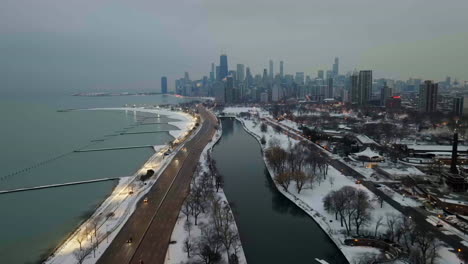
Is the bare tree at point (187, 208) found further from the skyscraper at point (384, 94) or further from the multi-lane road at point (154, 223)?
the skyscraper at point (384, 94)

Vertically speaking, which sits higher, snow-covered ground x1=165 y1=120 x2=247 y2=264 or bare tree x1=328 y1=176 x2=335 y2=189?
bare tree x1=328 y1=176 x2=335 y2=189

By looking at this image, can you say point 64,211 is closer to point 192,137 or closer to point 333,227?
point 333,227

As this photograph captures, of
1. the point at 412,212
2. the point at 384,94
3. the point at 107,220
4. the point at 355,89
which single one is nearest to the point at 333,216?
the point at 412,212

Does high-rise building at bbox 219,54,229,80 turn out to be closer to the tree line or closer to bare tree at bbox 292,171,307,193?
bare tree at bbox 292,171,307,193

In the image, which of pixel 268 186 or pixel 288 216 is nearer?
pixel 288 216

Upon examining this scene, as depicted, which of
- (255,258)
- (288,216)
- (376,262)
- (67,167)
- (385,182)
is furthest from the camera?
(67,167)

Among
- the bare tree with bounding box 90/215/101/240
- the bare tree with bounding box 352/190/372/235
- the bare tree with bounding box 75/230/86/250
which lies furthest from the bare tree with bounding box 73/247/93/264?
the bare tree with bounding box 352/190/372/235

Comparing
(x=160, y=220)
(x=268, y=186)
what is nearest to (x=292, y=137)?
(x=268, y=186)
